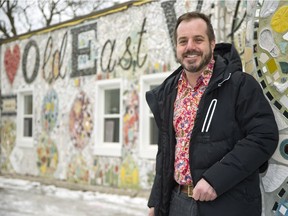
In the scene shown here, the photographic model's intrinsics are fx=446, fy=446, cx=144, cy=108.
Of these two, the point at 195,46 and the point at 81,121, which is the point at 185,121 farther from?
the point at 81,121

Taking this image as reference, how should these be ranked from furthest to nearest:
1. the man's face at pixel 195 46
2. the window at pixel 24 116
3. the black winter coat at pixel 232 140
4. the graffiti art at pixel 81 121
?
the window at pixel 24 116 < the graffiti art at pixel 81 121 < the man's face at pixel 195 46 < the black winter coat at pixel 232 140

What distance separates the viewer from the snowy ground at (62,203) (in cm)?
709

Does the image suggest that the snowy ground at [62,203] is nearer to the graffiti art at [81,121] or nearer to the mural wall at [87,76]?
the mural wall at [87,76]

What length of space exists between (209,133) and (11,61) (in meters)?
11.4

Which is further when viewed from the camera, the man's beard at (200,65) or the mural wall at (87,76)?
the mural wall at (87,76)

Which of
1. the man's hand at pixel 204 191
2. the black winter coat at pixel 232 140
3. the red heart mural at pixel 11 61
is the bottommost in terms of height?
the man's hand at pixel 204 191

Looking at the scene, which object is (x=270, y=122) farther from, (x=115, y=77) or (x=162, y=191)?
(x=115, y=77)

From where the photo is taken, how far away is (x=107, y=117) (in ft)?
31.4

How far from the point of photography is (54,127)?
10.9 m

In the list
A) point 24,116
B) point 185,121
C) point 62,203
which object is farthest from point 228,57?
point 24,116

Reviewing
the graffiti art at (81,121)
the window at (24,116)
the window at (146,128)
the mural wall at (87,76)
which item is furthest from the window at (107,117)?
the window at (24,116)

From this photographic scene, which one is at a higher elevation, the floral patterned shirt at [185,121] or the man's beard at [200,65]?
the man's beard at [200,65]

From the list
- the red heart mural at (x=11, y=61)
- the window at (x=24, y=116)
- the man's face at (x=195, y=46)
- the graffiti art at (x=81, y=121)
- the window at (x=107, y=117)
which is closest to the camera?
the man's face at (x=195, y=46)

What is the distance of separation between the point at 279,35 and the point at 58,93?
8958 mm
